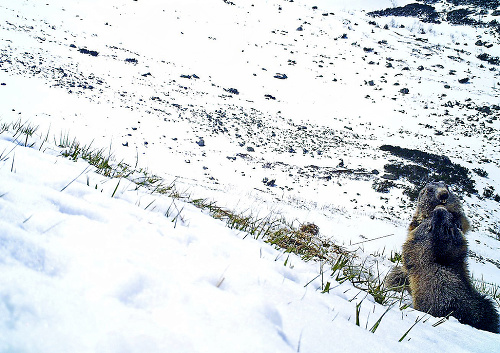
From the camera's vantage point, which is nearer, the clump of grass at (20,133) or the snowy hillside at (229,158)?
the snowy hillside at (229,158)

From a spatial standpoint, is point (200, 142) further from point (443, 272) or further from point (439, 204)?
point (443, 272)

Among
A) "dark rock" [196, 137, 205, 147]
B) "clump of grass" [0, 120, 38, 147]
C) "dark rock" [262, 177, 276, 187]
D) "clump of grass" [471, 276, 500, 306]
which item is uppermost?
"clump of grass" [0, 120, 38, 147]

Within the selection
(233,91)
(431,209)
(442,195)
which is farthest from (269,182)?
(233,91)

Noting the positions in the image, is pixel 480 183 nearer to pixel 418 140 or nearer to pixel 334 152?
pixel 418 140

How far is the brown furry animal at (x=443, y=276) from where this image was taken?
2.20 meters

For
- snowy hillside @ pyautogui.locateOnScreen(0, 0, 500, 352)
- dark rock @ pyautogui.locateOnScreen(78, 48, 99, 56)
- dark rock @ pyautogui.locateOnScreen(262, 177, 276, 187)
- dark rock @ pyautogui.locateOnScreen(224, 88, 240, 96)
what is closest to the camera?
snowy hillside @ pyautogui.locateOnScreen(0, 0, 500, 352)

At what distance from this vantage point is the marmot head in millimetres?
2951

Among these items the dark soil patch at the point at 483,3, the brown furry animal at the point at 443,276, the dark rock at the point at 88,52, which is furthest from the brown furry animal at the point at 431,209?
the dark soil patch at the point at 483,3

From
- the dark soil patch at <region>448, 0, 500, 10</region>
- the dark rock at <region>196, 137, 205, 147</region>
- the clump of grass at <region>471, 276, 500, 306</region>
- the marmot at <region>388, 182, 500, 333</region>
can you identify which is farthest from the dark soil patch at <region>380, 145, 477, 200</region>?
the dark soil patch at <region>448, 0, 500, 10</region>

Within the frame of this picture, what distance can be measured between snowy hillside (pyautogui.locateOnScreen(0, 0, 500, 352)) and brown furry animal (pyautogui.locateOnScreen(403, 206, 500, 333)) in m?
0.20

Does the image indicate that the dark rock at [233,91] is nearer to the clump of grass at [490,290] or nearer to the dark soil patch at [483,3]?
the clump of grass at [490,290]

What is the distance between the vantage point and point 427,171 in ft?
46.9

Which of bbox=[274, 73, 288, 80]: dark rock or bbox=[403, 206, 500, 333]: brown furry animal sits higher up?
bbox=[274, 73, 288, 80]: dark rock

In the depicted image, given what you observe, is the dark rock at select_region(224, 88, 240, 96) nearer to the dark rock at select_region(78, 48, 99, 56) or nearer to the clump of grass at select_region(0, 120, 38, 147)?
the dark rock at select_region(78, 48, 99, 56)
